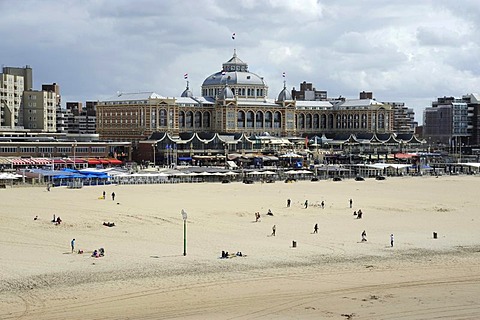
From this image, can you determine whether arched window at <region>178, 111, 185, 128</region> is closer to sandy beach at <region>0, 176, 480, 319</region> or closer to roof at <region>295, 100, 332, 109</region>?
roof at <region>295, 100, 332, 109</region>

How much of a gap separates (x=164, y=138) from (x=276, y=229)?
68.6 m

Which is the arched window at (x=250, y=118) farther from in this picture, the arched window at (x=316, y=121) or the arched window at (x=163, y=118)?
the arched window at (x=163, y=118)

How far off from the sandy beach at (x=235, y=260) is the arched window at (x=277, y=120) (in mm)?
78187

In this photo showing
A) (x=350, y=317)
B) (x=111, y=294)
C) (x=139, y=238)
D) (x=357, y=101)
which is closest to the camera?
(x=350, y=317)

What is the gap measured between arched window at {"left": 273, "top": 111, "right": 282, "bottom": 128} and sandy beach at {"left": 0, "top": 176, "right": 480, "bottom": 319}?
78187 millimetres

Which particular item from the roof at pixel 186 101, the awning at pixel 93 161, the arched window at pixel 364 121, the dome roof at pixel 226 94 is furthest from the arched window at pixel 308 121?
the awning at pixel 93 161

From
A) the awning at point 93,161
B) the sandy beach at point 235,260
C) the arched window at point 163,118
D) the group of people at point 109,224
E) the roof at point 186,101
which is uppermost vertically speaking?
the roof at point 186,101

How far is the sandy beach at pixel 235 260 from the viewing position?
32219 millimetres

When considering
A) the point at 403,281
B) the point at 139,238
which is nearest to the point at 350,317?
the point at 403,281

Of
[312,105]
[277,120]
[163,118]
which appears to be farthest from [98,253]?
[312,105]

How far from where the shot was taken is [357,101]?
157750mm

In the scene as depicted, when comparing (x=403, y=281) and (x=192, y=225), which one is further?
(x=192, y=225)

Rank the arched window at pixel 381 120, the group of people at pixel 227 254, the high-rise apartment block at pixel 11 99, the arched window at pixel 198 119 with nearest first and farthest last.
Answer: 1. the group of people at pixel 227 254
2. the high-rise apartment block at pixel 11 99
3. the arched window at pixel 198 119
4. the arched window at pixel 381 120

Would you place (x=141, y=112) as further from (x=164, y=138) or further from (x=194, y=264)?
(x=194, y=264)
